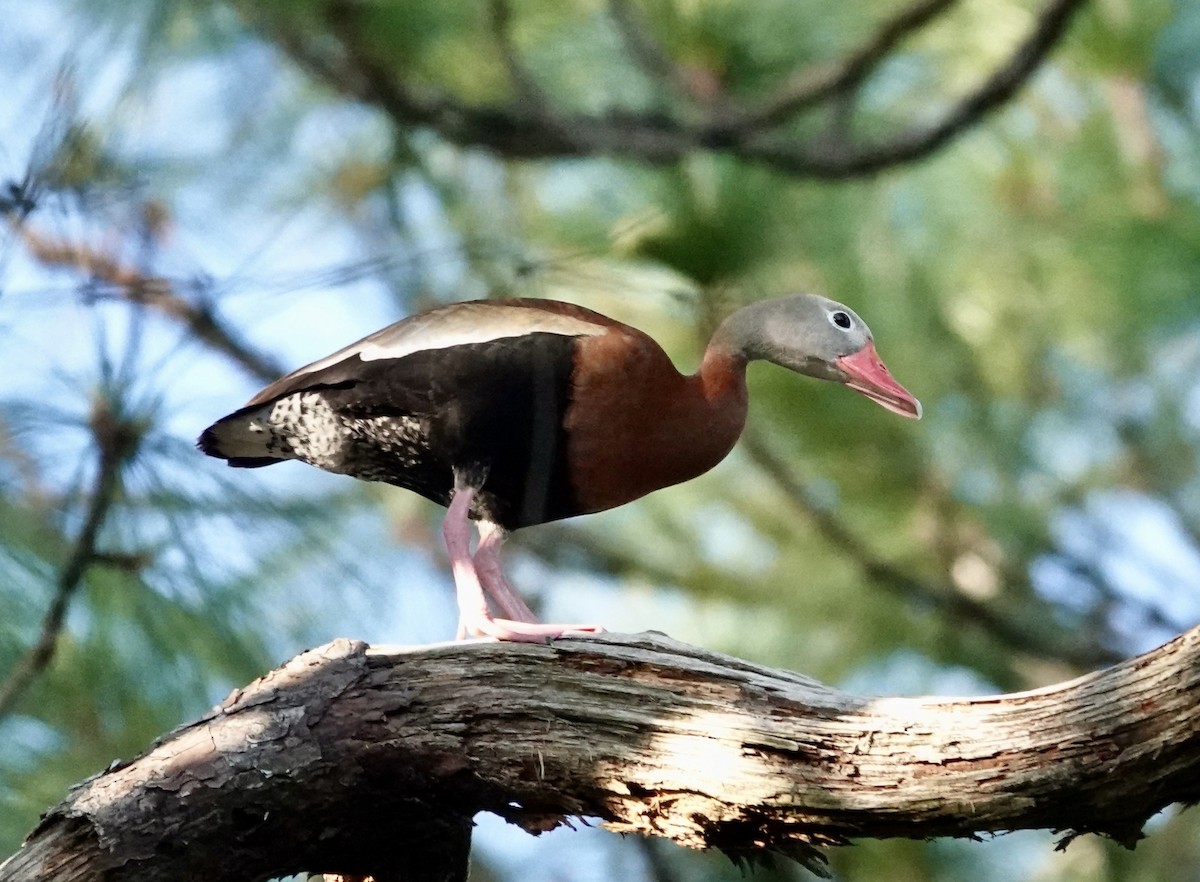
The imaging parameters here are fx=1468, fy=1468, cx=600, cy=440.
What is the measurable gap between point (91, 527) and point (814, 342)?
1.65 meters

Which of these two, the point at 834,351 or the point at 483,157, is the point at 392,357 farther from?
the point at 483,157

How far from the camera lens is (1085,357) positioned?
6.32m

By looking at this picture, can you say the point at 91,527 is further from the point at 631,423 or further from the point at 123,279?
the point at 631,423

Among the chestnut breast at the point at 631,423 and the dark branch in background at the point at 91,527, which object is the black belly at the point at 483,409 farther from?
the dark branch in background at the point at 91,527

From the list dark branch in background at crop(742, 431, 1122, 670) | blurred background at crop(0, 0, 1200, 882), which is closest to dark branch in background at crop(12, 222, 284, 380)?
blurred background at crop(0, 0, 1200, 882)

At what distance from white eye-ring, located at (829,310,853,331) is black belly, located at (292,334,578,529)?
2.07 ft

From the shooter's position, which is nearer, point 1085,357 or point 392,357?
point 392,357

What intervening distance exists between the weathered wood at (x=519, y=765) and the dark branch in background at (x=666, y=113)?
2.30m

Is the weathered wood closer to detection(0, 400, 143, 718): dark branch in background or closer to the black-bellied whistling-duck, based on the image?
the black-bellied whistling-duck

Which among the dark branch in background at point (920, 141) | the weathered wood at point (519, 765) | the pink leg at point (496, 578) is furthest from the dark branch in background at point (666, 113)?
the weathered wood at point (519, 765)

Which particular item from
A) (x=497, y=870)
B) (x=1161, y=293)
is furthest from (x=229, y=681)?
(x=1161, y=293)

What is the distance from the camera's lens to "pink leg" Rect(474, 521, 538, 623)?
3.41 m

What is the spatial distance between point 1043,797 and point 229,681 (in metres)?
2.09

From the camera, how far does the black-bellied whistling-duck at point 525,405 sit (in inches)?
125
